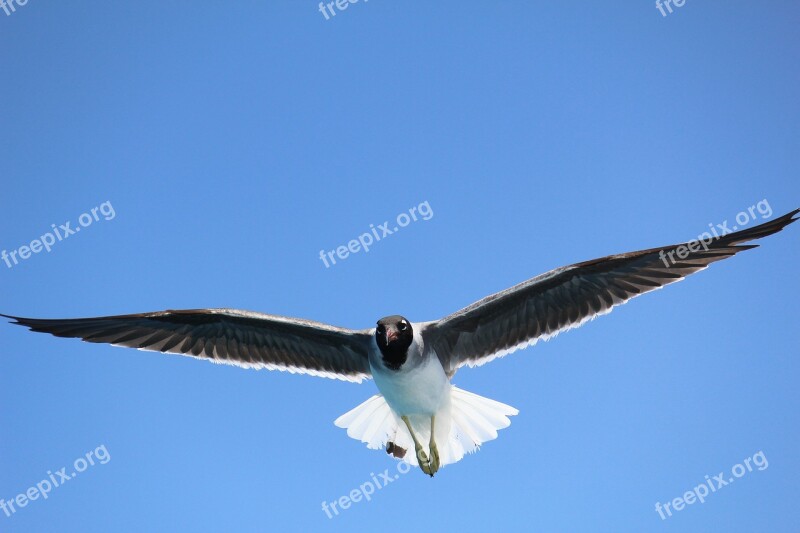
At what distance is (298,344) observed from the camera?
7.42 m

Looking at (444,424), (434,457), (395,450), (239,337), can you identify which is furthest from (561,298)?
(239,337)

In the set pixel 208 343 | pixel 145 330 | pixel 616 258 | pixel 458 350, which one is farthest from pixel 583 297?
pixel 145 330

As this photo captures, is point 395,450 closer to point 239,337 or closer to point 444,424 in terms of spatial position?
point 444,424

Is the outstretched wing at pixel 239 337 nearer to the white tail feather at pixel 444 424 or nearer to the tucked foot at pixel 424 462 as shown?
the white tail feather at pixel 444 424

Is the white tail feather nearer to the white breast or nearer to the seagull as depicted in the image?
the seagull

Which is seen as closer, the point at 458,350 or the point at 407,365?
the point at 407,365

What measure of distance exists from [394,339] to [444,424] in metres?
1.32

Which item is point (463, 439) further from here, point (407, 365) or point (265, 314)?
point (265, 314)

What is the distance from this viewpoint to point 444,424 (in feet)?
23.2

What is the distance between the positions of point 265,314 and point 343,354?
0.98m

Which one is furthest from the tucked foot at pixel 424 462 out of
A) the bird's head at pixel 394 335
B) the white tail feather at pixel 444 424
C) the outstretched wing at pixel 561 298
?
the bird's head at pixel 394 335

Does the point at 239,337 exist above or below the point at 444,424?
above

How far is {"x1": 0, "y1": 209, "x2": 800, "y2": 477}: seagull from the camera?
6.33m

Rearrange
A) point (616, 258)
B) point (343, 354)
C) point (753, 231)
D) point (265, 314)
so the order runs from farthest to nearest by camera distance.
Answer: point (343, 354) → point (265, 314) → point (616, 258) → point (753, 231)
